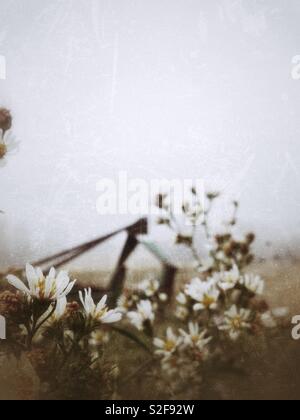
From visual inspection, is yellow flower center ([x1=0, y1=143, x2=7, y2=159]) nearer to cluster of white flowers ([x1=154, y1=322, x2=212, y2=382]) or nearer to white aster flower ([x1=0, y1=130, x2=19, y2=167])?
white aster flower ([x1=0, y1=130, x2=19, y2=167])

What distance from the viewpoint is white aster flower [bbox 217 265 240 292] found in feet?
3.74

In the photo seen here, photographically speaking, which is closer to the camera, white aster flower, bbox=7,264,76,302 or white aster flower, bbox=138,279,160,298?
white aster flower, bbox=7,264,76,302

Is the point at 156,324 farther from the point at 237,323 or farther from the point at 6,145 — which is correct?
the point at 6,145

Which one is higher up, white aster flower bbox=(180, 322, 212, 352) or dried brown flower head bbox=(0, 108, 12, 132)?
dried brown flower head bbox=(0, 108, 12, 132)

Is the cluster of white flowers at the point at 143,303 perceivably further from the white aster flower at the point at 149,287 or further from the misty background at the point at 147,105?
the misty background at the point at 147,105

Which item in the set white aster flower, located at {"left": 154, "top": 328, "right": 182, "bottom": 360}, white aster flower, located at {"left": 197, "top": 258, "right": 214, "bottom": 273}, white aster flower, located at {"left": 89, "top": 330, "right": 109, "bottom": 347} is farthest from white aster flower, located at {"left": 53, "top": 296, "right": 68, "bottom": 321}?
white aster flower, located at {"left": 197, "top": 258, "right": 214, "bottom": 273}

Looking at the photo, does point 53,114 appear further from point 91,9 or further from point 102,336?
point 102,336

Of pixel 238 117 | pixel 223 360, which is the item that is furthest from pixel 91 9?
pixel 223 360

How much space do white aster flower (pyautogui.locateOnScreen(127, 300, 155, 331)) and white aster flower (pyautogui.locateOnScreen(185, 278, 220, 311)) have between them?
0.11 metres

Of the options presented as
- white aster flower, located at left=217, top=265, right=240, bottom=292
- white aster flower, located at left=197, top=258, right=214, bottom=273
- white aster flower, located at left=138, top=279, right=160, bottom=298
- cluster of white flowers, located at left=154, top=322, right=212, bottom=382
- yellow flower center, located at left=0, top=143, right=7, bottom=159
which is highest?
yellow flower center, located at left=0, top=143, right=7, bottom=159

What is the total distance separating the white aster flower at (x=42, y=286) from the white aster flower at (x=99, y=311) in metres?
0.05

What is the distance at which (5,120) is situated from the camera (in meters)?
1.15
